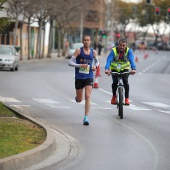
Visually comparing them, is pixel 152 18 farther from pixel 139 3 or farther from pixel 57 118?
pixel 57 118

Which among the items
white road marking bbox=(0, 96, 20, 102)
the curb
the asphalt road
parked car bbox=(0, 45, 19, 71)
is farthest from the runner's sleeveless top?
Answer: parked car bbox=(0, 45, 19, 71)

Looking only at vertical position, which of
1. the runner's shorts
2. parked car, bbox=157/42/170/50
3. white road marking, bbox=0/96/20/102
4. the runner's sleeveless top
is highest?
the runner's sleeveless top

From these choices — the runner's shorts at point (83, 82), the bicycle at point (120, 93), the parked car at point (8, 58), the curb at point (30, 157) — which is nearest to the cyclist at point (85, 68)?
the runner's shorts at point (83, 82)

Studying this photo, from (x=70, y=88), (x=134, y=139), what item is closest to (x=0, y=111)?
(x=134, y=139)

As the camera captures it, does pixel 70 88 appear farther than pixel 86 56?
Yes

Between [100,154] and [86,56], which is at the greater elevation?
[86,56]

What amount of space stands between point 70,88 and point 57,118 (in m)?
11.3

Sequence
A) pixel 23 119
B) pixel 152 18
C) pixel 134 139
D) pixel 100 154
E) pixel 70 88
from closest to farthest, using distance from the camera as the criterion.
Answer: pixel 100 154 → pixel 134 139 → pixel 23 119 → pixel 70 88 → pixel 152 18

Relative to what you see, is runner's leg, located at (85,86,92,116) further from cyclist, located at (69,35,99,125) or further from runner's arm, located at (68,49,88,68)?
runner's arm, located at (68,49,88,68)

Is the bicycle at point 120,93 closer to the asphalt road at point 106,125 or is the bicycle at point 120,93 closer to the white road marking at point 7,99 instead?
the asphalt road at point 106,125

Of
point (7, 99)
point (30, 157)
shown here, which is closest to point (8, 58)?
point (7, 99)

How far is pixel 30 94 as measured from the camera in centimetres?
2339

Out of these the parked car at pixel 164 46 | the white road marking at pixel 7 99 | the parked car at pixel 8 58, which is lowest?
the parked car at pixel 164 46

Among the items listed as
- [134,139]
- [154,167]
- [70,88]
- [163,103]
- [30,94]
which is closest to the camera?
[154,167]
